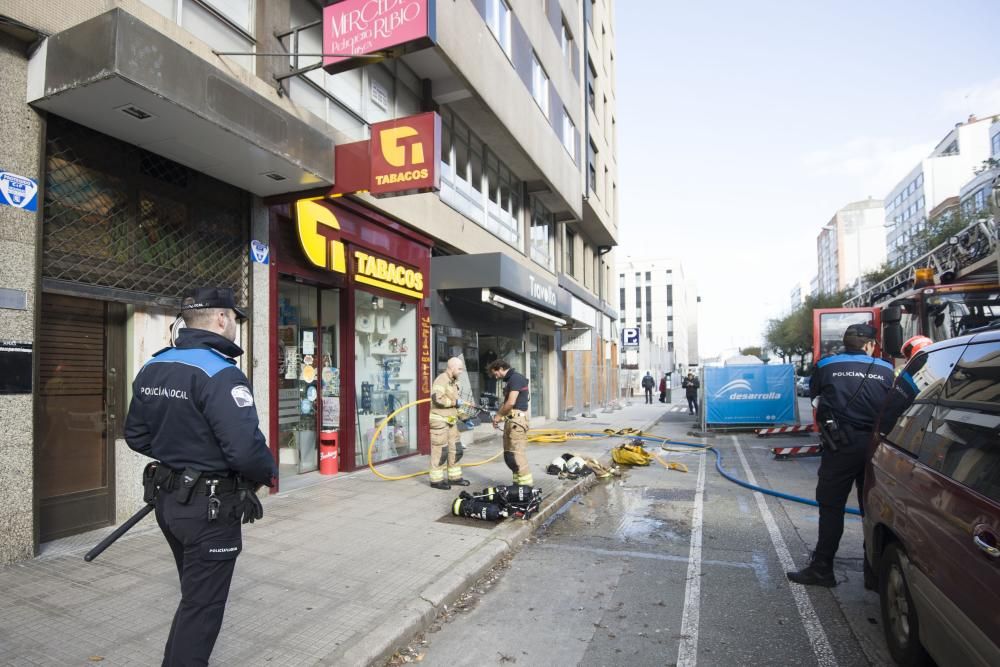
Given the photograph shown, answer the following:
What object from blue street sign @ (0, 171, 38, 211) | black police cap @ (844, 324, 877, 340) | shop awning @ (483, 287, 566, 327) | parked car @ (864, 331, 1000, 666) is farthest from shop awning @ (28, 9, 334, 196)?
parked car @ (864, 331, 1000, 666)

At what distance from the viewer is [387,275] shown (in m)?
9.68

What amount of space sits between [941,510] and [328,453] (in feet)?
25.1

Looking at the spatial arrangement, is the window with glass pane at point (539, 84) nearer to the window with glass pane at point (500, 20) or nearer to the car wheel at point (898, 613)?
the window with glass pane at point (500, 20)

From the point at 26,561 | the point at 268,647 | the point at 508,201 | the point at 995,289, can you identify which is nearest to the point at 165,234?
the point at 26,561

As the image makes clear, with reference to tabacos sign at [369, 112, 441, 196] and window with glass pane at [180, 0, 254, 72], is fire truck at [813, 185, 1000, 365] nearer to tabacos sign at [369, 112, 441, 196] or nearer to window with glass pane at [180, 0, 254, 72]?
tabacos sign at [369, 112, 441, 196]

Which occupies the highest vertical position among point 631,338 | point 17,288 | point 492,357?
point 631,338

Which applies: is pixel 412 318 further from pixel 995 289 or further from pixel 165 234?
pixel 995 289

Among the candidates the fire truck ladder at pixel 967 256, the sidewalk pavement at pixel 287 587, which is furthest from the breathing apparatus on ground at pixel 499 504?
the fire truck ladder at pixel 967 256

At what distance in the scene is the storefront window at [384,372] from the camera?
9.62 metres

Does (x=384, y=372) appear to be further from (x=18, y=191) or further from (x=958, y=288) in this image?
(x=958, y=288)

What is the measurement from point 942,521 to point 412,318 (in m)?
9.25

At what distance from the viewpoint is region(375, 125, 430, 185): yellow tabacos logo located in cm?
696

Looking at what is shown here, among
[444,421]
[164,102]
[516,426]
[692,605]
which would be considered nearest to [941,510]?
[692,605]

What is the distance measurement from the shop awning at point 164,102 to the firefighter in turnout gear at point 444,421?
309cm
